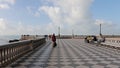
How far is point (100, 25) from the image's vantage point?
71.4 meters

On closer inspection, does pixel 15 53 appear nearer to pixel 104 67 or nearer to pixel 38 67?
pixel 38 67

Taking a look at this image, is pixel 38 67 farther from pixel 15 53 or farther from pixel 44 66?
pixel 15 53

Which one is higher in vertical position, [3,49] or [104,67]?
[3,49]

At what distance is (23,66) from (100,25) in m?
60.8

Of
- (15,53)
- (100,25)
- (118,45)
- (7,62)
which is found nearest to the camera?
(7,62)

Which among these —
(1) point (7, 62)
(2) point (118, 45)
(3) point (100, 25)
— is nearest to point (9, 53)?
(1) point (7, 62)

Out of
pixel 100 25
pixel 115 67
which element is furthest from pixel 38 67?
pixel 100 25

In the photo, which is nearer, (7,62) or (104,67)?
(104,67)

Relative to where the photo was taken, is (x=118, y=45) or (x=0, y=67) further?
(x=118, y=45)

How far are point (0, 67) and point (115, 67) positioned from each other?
5321 mm

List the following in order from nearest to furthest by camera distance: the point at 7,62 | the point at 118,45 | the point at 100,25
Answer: the point at 7,62, the point at 118,45, the point at 100,25

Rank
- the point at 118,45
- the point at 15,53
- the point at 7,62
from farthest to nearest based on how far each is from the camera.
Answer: the point at 118,45 → the point at 15,53 → the point at 7,62

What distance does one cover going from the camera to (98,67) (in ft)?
39.2

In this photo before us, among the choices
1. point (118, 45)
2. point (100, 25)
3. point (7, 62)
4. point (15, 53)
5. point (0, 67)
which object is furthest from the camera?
point (100, 25)
